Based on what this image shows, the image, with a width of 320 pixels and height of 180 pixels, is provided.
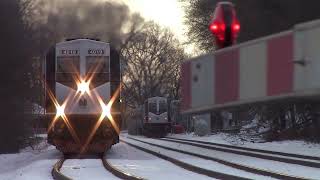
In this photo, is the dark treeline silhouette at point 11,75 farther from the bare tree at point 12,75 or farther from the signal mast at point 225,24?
the signal mast at point 225,24

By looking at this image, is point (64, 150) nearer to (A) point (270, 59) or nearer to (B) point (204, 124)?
(A) point (270, 59)

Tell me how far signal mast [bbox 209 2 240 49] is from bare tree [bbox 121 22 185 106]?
3581 inches

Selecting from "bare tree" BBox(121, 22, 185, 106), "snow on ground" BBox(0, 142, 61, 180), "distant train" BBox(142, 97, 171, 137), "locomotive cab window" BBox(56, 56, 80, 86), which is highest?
"bare tree" BBox(121, 22, 185, 106)

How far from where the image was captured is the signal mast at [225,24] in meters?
3.29

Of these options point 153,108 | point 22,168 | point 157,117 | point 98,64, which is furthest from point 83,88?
point 153,108

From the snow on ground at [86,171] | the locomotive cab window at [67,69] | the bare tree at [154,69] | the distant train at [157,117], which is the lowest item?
the snow on ground at [86,171]

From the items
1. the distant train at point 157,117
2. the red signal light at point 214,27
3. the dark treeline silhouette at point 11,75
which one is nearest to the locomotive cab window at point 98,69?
the dark treeline silhouette at point 11,75

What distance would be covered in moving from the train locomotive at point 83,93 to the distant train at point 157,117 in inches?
1395

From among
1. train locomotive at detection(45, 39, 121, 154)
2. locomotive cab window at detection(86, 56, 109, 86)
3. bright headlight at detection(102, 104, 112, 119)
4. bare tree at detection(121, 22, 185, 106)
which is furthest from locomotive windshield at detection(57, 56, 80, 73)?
bare tree at detection(121, 22, 185, 106)

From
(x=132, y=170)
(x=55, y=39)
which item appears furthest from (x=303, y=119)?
(x=132, y=170)

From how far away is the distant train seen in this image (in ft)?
193

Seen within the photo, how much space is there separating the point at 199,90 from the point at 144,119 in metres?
58.2

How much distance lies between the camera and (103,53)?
2322cm

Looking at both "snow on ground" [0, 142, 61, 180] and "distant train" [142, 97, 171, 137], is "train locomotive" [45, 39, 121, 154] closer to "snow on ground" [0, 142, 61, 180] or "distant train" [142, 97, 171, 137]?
"snow on ground" [0, 142, 61, 180]
